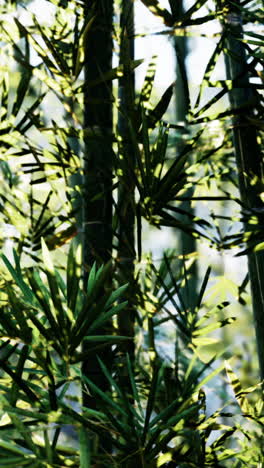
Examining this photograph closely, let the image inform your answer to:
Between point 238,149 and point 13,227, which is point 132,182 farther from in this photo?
point 13,227

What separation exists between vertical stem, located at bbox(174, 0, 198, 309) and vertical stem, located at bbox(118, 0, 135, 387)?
0.08 m

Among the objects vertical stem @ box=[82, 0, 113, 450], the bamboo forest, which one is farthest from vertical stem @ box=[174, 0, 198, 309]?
vertical stem @ box=[82, 0, 113, 450]

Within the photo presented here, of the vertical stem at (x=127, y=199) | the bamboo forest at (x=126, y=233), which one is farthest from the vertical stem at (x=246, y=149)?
the vertical stem at (x=127, y=199)

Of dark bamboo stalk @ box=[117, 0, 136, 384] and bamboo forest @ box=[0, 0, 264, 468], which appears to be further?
dark bamboo stalk @ box=[117, 0, 136, 384]

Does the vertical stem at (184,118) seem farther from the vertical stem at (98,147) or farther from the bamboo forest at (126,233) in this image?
the vertical stem at (98,147)

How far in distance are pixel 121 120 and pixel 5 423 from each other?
23.0 inches

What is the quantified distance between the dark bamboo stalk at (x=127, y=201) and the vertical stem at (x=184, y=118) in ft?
0.27

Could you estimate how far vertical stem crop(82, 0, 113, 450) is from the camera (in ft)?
2.83

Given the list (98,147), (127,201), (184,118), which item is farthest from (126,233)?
(184,118)

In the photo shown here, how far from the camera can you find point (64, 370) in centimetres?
65

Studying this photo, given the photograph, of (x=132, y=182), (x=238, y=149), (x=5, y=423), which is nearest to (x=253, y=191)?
(x=238, y=149)

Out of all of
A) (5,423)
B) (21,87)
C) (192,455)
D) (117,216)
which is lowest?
(192,455)

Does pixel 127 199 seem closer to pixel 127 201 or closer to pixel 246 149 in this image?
pixel 127 201

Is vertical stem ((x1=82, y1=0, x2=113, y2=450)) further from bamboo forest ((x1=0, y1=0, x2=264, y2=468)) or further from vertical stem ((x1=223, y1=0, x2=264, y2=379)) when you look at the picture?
vertical stem ((x1=223, y1=0, x2=264, y2=379))
